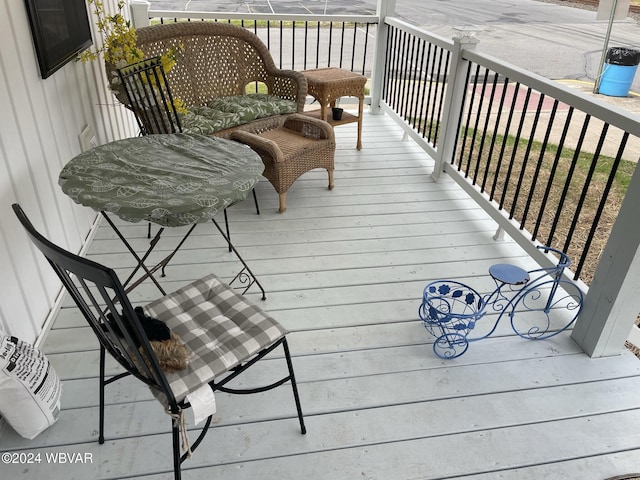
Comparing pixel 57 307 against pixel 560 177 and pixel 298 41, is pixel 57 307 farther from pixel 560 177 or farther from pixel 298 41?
pixel 298 41

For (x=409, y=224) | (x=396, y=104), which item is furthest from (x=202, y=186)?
(x=396, y=104)

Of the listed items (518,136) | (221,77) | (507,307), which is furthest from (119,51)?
(507,307)

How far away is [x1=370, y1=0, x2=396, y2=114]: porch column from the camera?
442 centimetres

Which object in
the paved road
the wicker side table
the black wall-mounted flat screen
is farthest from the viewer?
the paved road

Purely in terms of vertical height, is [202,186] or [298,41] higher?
[202,186]

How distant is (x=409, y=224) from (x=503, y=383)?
128cm

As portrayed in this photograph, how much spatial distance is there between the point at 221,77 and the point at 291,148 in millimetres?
1089

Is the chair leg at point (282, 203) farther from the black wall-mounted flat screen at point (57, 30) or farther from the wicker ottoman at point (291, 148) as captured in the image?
the black wall-mounted flat screen at point (57, 30)

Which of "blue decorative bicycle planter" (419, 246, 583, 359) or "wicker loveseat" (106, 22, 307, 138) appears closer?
"blue decorative bicycle planter" (419, 246, 583, 359)

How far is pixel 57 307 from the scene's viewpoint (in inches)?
Result: 84.4

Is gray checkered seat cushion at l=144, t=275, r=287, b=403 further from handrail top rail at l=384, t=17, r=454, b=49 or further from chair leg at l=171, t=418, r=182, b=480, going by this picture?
handrail top rail at l=384, t=17, r=454, b=49

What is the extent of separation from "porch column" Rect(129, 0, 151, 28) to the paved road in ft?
17.7

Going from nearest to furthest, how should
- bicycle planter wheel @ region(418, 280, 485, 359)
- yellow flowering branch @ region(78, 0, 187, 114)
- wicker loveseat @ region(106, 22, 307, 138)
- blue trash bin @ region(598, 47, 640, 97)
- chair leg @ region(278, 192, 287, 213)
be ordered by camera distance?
bicycle planter wheel @ region(418, 280, 485, 359), yellow flowering branch @ region(78, 0, 187, 114), chair leg @ region(278, 192, 287, 213), wicker loveseat @ region(106, 22, 307, 138), blue trash bin @ region(598, 47, 640, 97)

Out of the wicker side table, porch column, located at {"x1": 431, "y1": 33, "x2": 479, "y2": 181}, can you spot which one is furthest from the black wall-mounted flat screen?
porch column, located at {"x1": 431, "y1": 33, "x2": 479, "y2": 181}
